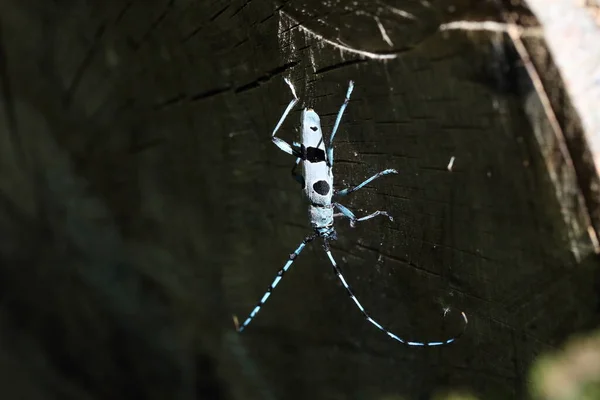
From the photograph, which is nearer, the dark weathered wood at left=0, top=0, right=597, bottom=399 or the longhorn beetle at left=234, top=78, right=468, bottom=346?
the dark weathered wood at left=0, top=0, right=597, bottom=399

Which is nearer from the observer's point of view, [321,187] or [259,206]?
[321,187]

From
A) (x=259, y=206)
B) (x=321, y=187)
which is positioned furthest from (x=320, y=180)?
(x=259, y=206)

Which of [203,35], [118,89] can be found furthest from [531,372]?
[118,89]

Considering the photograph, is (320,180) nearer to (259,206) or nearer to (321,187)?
(321,187)
